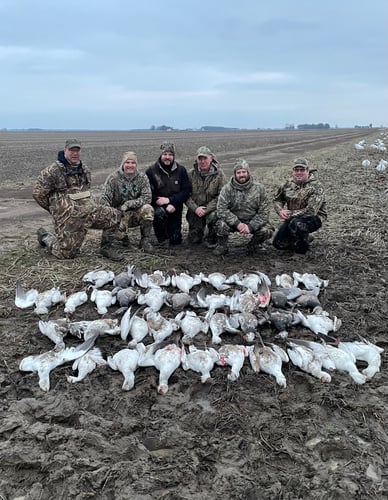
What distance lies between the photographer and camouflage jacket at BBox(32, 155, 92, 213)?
6844mm

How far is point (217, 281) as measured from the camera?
19.6ft

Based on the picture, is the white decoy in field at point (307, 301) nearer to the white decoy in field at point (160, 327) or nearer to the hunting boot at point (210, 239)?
the white decoy in field at point (160, 327)

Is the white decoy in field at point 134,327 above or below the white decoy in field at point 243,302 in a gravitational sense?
below

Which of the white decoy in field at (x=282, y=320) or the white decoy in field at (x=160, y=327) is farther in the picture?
the white decoy in field at (x=282, y=320)

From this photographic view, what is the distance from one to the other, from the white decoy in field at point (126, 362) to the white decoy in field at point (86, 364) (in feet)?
0.32

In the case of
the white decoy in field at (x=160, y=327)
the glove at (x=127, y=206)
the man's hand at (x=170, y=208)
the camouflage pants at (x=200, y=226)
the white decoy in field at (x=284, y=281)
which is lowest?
the white decoy in field at (x=160, y=327)

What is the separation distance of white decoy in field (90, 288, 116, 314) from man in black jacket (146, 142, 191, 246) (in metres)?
2.23

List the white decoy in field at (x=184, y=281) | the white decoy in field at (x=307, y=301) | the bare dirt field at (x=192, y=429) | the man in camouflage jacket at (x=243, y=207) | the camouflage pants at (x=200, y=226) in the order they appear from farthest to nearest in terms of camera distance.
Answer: the camouflage pants at (x=200, y=226) < the man in camouflage jacket at (x=243, y=207) < the white decoy in field at (x=184, y=281) < the white decoy in field at (x=307, y=301) < the bare dirt field at (x=192, y=429)

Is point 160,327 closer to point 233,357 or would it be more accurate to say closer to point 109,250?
point 233,357

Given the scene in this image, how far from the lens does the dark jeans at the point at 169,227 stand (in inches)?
299

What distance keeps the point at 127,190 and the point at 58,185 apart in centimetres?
102

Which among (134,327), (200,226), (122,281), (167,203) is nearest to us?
(134,327)

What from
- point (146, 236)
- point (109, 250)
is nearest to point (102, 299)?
point (109, 250)

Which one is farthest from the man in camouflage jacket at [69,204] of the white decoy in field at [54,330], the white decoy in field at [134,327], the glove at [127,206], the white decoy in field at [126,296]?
the white decoy in field at [134,327]
